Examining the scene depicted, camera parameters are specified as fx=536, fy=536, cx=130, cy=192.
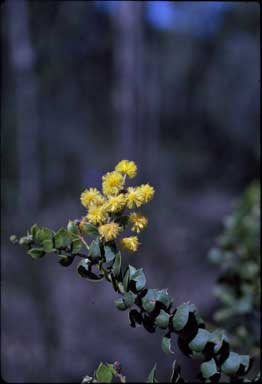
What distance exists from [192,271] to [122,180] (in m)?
3.07

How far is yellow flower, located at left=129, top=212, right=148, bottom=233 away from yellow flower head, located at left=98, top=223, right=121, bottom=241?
2 cm

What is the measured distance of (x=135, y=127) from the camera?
4059 mm

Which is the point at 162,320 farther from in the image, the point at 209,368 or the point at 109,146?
the point at 109,146

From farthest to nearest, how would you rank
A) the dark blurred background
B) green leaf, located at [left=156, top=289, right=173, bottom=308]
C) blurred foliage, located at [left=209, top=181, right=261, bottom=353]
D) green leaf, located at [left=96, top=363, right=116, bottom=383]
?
1. the dark blurred background
2. blurred foliage, located at [left=209, top=181, right=261, bottom=353]
3. green leaf, located at [left=156, top=289, right=173, bottom=308]
4. green leaf, located at [left=96, top=363, right=116, bottom=383]

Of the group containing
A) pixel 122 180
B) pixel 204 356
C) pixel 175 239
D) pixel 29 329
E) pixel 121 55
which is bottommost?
pixel 175 239

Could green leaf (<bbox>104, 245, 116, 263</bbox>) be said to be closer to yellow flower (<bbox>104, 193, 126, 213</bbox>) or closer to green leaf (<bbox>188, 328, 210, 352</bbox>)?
yellow flower (<bbox>104, 193, 126, 213</bbox>)

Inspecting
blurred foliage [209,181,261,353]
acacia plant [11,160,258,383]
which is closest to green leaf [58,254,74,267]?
acacia plant [11,160,258,383]

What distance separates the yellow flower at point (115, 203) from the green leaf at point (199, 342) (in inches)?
7.6

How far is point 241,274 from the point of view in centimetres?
138

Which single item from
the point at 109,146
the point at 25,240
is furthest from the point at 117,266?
the point at 109,146

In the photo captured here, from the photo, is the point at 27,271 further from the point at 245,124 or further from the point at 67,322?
the point at 245,124

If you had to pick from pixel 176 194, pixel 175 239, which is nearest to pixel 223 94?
pixel 176 194

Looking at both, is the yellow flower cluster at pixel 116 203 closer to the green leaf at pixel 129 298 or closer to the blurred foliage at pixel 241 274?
the green leaf at pixel 129 298

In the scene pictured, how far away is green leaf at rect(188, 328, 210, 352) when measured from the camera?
67 centimetres
